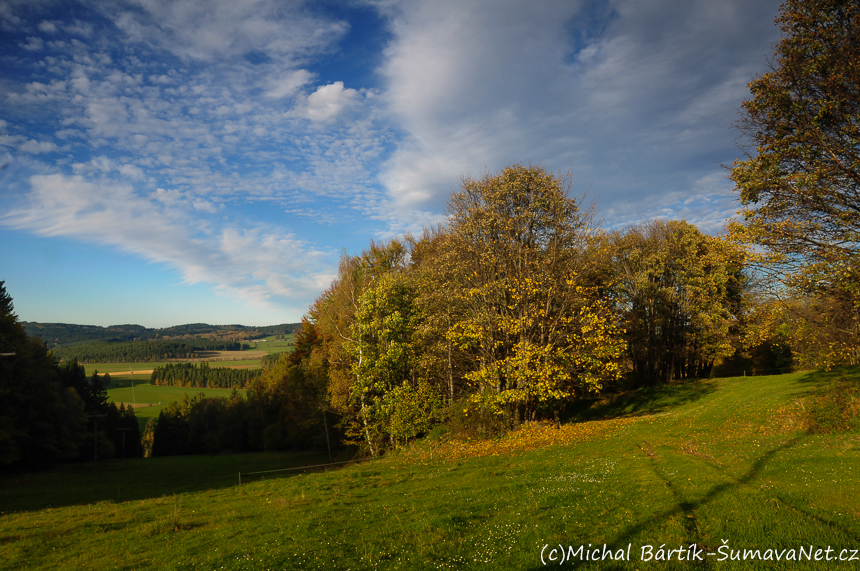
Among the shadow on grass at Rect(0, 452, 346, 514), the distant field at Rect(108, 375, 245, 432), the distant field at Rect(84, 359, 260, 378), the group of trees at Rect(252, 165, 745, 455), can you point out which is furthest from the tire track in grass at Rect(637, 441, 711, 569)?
the distant field at Rect(84, 359, 260, 378)

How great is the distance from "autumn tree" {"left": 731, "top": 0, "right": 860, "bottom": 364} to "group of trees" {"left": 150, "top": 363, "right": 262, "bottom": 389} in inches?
6338

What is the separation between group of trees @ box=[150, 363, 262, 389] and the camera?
15538 centimetres

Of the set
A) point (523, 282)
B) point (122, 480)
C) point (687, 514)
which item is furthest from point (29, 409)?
point (687, 514)

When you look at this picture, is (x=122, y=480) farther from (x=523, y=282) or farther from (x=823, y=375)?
(x=823, y=375)

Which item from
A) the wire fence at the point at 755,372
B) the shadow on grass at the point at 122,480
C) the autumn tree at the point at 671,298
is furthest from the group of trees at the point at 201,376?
the wire fence at the point at 755,372

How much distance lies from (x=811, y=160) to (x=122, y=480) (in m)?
60.2

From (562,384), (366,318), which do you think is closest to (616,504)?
(562,384)

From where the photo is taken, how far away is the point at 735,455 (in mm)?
14047

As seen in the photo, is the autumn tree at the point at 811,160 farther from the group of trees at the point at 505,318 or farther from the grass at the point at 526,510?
the grass at the point at 526,510

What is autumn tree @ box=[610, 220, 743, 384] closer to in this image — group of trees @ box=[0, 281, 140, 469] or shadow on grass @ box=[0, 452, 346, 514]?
shadow on grass @ box=[0, 452, 346, 514]

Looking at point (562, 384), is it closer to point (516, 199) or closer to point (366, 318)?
point (516, 199)

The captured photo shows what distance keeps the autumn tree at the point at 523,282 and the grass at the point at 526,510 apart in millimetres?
3818

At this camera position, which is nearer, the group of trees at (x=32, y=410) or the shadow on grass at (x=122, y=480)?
the shadow on grass at (x=122, y=480)

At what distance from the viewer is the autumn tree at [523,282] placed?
22.9 metres
